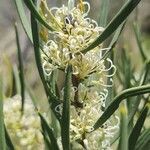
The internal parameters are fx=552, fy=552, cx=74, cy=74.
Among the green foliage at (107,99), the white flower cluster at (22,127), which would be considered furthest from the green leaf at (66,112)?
the white flower cluster at (22,127)

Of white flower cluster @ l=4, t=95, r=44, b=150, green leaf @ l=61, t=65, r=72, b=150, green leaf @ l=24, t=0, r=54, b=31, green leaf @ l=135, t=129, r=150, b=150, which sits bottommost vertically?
white flower cluster @ l=4, t=95, r=44, b=150

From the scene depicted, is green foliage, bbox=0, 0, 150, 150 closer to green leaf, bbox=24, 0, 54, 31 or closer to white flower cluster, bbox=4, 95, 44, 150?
green leaf, bbox=24, 0, 54, 31

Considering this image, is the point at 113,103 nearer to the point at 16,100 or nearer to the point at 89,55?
the point at 89,55

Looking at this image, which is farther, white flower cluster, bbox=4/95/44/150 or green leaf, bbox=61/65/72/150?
white flower cluster, bbox=4/95/44/150

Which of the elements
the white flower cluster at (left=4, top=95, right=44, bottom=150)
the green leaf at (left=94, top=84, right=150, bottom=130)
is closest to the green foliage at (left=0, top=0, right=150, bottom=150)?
the green leaf at (left=94, top=84, right=150, bottom=130)

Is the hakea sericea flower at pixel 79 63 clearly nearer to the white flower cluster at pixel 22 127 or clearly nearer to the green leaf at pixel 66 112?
the green leaf at pixel 66 112

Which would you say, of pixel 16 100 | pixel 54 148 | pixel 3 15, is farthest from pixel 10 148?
pixel 3 15
